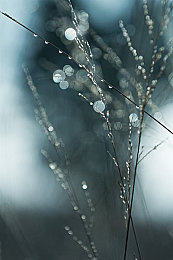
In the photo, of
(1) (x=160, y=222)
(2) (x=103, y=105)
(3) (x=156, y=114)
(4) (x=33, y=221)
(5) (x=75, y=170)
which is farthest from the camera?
(5) (x=75, y=170)

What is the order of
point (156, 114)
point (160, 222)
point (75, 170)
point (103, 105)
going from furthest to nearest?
1. point (75, 170)
2. point (160, 222)
3. point (156, 114)
4. point (103, 105)

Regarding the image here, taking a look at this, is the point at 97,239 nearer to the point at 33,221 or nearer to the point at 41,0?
the point at 33,221

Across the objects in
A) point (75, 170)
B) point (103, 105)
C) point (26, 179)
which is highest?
point (75, 170)

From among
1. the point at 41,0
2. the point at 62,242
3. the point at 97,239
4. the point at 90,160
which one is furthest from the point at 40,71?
the point at 97,239

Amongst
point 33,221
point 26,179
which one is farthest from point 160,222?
point 33,221

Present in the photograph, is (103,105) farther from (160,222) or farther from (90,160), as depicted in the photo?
(90,160)

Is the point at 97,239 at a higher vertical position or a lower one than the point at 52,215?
lower

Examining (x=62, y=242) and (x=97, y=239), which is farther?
(x=62, y=242)
